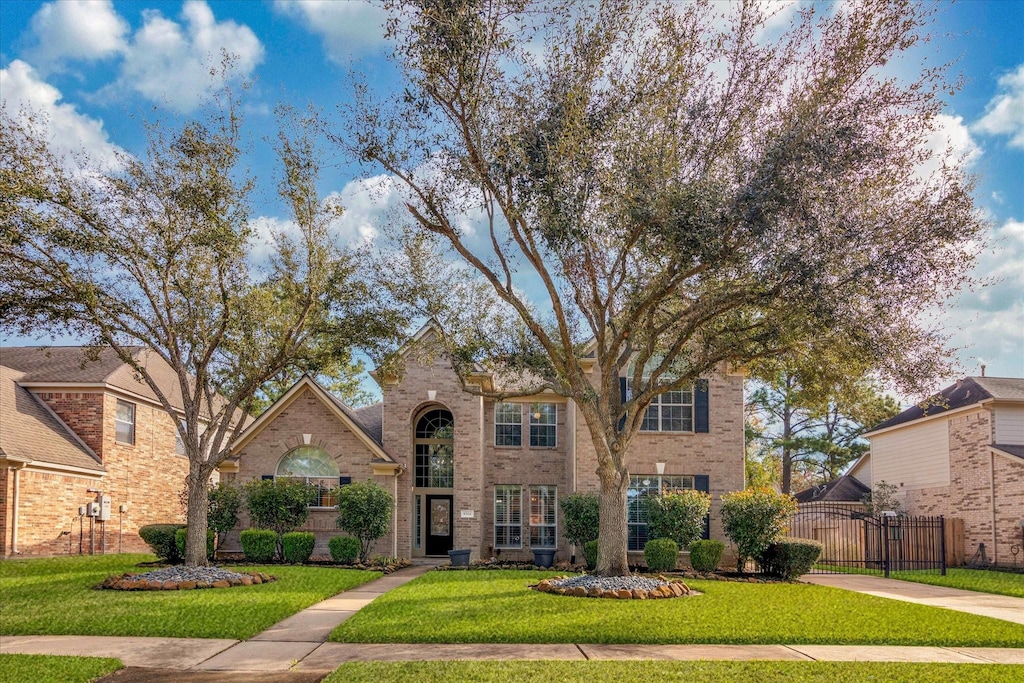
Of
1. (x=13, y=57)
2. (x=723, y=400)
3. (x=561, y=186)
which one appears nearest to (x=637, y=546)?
(x=723, y=400)

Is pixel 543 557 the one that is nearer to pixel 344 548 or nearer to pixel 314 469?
pixel 344 548

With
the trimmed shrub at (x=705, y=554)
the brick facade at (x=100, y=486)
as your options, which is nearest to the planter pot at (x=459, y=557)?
the trimmed shrub at (x=705, y=554)

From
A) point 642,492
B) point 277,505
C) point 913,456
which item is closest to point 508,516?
point 642,492

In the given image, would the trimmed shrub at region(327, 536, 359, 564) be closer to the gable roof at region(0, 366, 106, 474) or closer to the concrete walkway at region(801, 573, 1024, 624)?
the gable roof at region(0, 366, 106, 474)

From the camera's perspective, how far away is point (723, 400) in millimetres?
23516

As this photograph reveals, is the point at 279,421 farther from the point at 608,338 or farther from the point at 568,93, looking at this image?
the point at 568,93

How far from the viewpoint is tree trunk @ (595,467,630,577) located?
16172mm

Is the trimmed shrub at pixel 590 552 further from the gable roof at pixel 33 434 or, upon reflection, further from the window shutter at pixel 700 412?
the gable roof at pixel 33 434

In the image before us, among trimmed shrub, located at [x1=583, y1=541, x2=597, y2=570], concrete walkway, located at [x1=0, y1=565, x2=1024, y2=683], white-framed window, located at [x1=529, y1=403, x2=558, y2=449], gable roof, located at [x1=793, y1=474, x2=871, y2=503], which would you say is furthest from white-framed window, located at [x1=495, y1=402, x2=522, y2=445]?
gable roof, located at [x1=793, y1=474, x2=871, y2=503]

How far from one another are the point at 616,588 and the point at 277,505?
10.4 m

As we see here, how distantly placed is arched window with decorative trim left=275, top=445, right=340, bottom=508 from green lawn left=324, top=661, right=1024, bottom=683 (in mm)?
14232

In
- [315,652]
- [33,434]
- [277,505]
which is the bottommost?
[315,652]

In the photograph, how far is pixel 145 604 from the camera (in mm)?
13758

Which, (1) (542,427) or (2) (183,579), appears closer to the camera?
(2) (183,579)
